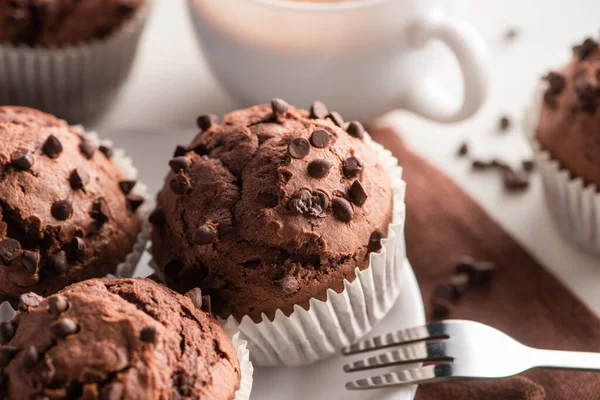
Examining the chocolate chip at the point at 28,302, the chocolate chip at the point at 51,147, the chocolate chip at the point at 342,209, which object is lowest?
the chocolate chip at the point at 28,302

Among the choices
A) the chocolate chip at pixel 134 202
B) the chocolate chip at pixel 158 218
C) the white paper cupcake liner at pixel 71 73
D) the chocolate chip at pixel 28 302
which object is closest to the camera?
the chocolate chip at pixel 28 302

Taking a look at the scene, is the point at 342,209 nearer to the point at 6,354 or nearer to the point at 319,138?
the point at 319,138

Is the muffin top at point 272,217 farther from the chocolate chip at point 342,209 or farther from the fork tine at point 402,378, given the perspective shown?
the fork tine at point 402,378

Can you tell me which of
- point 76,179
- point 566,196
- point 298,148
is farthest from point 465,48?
point 76,179

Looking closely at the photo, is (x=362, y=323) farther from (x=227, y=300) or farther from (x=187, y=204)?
(x=187, y=204)

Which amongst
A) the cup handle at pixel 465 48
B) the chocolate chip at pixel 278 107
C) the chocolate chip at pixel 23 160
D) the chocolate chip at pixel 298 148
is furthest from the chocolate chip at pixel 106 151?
the cup handle at pixel 465 48

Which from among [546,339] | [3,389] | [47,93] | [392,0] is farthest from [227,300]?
[47,93]
